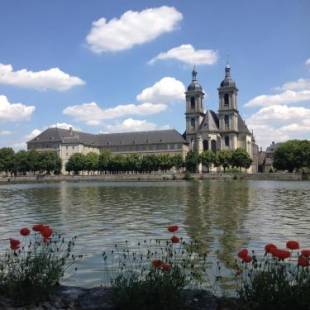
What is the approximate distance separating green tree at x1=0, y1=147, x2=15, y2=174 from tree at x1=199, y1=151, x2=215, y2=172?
239 feet

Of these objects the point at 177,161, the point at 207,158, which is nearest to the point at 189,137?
the point at 177,161

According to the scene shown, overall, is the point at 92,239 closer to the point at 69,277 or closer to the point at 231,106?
the point at 69,277

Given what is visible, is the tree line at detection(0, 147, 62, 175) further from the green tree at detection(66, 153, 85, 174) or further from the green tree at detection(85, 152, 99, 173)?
the green tree at detection(85, 152, 99, 173)

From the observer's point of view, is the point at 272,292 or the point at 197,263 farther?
the point at 197,263

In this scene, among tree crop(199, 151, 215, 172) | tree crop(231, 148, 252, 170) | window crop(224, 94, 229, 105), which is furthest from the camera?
window crop(224, 94, 229, 105)

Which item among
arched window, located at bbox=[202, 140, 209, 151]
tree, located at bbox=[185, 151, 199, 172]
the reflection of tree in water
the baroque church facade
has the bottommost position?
A: the reflection of tree in water

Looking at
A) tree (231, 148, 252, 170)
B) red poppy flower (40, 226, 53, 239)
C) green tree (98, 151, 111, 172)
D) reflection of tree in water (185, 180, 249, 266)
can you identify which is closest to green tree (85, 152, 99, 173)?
green tree (98, 151, 111, 172)

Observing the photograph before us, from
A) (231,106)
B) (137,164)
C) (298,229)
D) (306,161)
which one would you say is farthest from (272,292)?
(231,106)

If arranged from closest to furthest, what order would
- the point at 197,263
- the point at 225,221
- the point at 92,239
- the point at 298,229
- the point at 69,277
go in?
the point at 69,277 → the point at 197,263 → the point at 92,239 → the point at 298,229 → the point at 225,221

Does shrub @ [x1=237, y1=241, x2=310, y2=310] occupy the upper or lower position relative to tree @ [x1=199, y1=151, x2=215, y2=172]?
lower

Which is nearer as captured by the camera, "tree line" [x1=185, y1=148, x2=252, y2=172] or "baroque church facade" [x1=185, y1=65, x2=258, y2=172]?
"tree line" [x1=185, y1=148, x2=252, y2=172]

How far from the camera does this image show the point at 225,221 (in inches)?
982

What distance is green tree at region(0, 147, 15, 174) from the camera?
173 metres

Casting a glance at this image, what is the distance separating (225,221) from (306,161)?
117m
